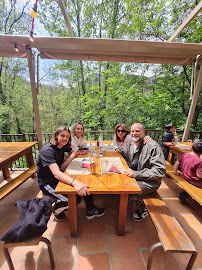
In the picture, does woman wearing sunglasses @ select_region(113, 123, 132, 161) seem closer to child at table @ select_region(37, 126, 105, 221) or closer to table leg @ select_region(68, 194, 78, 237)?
child at table @ select_region(37, 126, 105, 221)

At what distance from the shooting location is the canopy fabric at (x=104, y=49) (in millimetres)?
1942

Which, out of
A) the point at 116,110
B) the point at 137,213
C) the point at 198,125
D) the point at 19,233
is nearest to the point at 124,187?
the point at 137,213

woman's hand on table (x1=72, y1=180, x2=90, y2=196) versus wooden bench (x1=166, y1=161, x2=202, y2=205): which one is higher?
woman's hand on table (x1=72, y1=180, x2=90, y2=196)

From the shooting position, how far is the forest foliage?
15.9ft

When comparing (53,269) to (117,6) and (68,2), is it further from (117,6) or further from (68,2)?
(68,2)

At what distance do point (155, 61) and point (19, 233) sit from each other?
338 cm

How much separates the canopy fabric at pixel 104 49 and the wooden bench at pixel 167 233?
8.22 ft

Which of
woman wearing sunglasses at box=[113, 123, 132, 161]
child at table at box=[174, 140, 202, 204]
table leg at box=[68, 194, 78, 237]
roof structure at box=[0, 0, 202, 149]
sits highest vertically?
roof structure at box=[0, 0, 202, 149]

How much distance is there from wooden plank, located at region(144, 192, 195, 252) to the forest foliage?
354 cm

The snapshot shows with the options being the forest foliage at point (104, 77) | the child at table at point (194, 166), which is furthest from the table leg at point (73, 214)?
the forest foliage at point (104, 77)

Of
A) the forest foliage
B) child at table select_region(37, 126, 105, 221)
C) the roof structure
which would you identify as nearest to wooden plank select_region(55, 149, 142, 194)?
child at table select_region(37, 126, 105, 221)

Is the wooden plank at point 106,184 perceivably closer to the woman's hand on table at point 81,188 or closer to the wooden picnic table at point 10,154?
the woman's hand on table at point 81,188

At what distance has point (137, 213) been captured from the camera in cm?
178

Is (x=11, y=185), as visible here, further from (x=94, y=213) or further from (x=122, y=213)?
(x=122, y=213)
